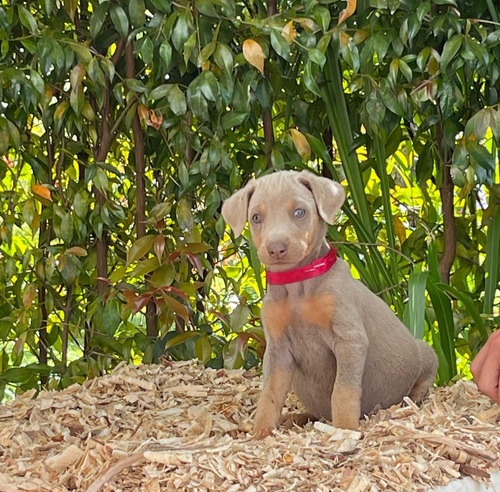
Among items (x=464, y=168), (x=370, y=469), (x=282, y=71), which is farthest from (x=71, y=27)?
(x=370, y=469)

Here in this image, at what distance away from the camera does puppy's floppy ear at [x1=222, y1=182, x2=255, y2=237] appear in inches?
76.8

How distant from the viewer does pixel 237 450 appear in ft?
5.74

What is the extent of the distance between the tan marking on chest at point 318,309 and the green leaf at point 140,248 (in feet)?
3.20

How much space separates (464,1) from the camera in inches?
115

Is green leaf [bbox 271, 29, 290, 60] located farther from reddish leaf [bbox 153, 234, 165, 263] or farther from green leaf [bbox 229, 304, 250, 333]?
green leaf [bbox 229, 304, 250, 333]

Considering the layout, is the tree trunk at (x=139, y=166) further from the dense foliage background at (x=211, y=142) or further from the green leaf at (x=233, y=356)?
the green leaf at (x=233, y=356)

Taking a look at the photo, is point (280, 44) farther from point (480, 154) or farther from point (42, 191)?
point (42, 191)

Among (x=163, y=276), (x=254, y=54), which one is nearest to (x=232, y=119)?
(x=254, y=54)

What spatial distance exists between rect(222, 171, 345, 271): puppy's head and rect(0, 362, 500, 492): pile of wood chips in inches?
14.3

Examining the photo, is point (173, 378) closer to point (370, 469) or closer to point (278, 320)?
point (278, 320)

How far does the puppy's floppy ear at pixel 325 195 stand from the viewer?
6.23ft

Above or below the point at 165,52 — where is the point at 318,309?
below

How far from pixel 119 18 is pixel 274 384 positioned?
1.26 m

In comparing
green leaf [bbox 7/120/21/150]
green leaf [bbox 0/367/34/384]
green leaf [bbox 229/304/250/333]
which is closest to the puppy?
green leaf [bbox 229/304/250/333]
